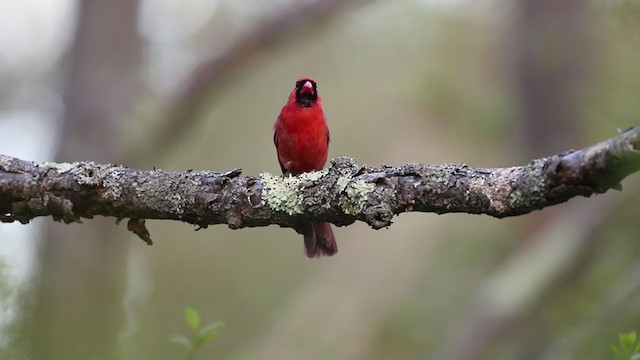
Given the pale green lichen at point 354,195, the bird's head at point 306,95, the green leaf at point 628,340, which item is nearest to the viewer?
the green leaf at point 628,340

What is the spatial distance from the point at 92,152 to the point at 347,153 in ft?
14.6

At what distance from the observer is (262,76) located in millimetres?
10695

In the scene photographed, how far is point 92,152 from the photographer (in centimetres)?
607

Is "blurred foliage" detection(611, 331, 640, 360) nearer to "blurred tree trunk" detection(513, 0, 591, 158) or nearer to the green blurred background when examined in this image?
the green blurred background

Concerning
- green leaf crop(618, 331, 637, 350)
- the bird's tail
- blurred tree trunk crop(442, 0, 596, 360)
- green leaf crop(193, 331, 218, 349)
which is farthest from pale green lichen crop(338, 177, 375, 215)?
blurred tree trunk crop(442, 0, 596, 360)

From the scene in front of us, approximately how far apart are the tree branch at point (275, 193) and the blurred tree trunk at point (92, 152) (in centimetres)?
164

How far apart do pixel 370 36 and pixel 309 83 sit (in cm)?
432

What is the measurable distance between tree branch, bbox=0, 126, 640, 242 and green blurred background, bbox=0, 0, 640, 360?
0.39 metres

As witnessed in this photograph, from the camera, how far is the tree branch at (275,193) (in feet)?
8.29

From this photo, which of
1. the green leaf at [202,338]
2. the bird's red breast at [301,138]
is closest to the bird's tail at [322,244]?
the bird's red breast at [301,138]

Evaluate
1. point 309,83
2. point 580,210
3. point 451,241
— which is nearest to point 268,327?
point 451,241

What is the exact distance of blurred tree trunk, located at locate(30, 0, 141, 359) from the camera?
517cm

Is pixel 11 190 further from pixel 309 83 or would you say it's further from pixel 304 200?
pixel 309 83

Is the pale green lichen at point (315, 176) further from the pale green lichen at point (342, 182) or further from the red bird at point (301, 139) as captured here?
the red bird at point (301, 139)
